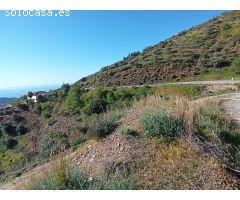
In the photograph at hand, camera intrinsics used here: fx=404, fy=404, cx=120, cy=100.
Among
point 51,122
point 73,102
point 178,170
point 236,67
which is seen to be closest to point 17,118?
point 51,122

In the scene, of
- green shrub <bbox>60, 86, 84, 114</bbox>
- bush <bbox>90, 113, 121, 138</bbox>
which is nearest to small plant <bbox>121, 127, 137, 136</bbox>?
bush <bbox>90, 113, 121, 138</bbox>

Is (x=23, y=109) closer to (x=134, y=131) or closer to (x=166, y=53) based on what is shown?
(x=166, y=53)

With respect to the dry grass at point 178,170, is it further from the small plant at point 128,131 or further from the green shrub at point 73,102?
the green shrub at point 73,102

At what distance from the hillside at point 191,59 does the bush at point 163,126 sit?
97.8 ft

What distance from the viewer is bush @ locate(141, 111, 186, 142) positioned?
18.9 ft

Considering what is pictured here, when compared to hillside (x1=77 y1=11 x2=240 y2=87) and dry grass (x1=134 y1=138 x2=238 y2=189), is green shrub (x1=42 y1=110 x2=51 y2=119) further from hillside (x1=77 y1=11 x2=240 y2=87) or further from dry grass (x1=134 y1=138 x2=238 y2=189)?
dry grass (x1=134 y1=138 x2=238 y2=189)

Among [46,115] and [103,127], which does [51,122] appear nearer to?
[46,115]

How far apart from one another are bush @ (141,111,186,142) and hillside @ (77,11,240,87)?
29.8m

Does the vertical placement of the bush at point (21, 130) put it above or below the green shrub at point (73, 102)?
below

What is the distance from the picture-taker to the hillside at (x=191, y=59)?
1581 inches

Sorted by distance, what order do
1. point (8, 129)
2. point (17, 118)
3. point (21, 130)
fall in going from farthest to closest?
point (17, 118) → point (8, 129) → point (21, 130)

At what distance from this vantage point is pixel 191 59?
4350 centimetres

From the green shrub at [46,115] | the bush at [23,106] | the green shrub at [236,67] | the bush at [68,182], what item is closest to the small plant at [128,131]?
the bush at [68,182]

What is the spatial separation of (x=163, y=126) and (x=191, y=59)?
127ft
